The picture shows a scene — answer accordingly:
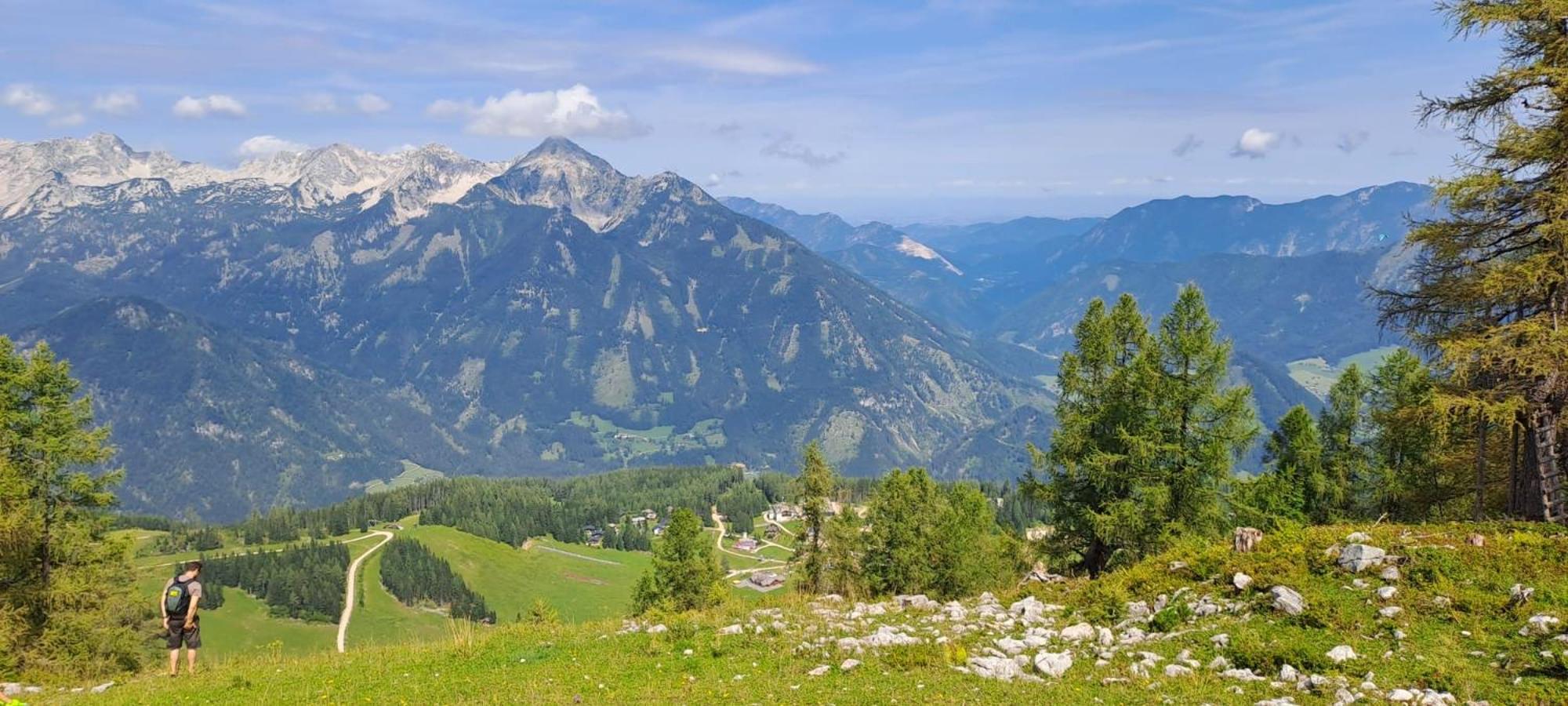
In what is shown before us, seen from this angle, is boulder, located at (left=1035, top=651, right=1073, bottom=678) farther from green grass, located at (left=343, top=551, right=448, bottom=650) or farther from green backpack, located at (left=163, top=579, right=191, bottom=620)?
green grass, located at (left=343, top=551, right=448, bottom=650)

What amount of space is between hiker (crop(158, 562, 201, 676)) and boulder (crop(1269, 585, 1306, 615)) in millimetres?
25438

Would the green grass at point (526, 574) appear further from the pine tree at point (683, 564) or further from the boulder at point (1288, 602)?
the boulder at point (1288, 602)

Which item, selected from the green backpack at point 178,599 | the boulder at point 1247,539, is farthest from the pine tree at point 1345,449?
the green backpack at point 178,599

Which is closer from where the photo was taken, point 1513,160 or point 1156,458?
point 1513,160

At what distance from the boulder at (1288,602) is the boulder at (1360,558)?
2174 millimetres

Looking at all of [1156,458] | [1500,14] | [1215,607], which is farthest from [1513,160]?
[1215,607]

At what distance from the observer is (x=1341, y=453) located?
44.6m

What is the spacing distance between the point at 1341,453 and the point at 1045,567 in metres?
24.3

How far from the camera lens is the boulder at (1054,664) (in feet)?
45.6

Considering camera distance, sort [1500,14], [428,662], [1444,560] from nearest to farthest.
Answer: [1444,560] → [428,662] → [1500,14]

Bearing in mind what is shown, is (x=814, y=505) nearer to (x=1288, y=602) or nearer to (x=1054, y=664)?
(x=1288, y=602)

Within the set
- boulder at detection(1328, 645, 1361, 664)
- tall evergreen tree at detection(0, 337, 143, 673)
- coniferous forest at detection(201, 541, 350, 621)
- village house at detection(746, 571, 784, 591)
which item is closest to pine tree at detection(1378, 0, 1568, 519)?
boulder at detection(1328, 645, 1361, 664)

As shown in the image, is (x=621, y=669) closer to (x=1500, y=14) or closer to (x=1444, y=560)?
(x=1444, y=560)

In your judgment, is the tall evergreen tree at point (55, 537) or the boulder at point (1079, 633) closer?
the boulder at point (1079, 633)
